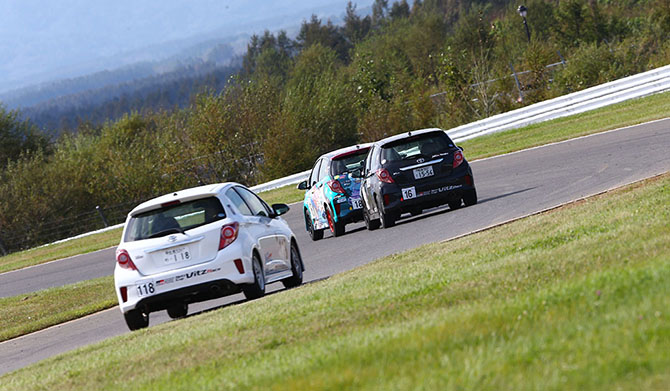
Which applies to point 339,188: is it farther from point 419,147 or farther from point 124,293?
point 124,293

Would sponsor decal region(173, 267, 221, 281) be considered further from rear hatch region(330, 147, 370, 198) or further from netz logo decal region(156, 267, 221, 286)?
rear hatch region(330, 147, 370, 198)

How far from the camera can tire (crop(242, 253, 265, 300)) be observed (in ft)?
42.1

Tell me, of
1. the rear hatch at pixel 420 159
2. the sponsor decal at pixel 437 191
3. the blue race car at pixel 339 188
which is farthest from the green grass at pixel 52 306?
the sponsor decal at pixel 437 191

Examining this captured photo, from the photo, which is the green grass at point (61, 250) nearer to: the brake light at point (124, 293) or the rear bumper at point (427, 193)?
the rear bumper at point (427, 193)

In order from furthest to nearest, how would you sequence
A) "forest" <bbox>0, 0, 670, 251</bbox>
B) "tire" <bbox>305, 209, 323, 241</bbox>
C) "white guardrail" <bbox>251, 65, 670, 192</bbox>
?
1. "forest" <bbox>0, 0, 670, 251</bbox>
2. "white guardrail" <bbox>251, 65, 670, 192</bbox>
3. "tire" <bbox>305, 209, 323, 241</bbox>

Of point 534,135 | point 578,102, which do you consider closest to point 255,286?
point 534,135

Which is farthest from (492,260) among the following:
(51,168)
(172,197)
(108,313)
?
(51,168)

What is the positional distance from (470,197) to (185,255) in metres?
7.99

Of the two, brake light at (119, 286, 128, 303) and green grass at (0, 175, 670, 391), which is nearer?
green grass at (0, 175, 670, 391)

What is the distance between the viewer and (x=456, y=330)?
635 centimetres

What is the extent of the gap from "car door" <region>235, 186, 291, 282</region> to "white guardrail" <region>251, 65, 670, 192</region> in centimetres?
2019

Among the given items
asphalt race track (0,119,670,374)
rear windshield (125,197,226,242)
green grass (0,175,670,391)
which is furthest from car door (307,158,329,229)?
green grass (0,175,670,391)

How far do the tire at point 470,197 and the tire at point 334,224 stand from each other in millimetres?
2666

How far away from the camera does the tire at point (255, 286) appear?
12.8 m
